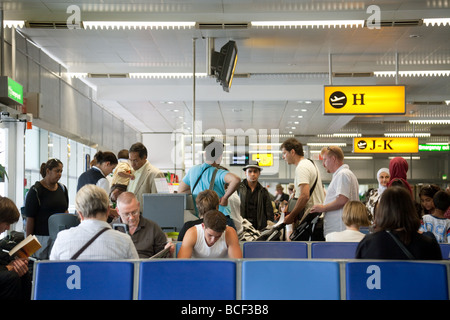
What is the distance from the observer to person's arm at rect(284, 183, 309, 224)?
6078 millimetres

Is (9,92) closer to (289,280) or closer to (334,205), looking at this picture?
(334,205)

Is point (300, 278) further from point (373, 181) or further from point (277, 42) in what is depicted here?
point (373, 181)

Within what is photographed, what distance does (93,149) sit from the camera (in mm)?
15500

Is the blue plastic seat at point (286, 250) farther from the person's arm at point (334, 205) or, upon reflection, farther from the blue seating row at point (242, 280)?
the blue seating row at point (242, 280)

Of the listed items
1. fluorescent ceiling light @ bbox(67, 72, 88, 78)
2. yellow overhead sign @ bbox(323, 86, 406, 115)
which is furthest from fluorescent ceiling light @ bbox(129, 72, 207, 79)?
yellow overhead sign @ bbox(323, 86, 406, 115)

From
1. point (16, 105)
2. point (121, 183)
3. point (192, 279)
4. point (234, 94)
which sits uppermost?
point (234, 94)

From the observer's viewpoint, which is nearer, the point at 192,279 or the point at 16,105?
the point at 192,279

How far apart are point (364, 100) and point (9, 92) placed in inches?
225

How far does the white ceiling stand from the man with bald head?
424 cm

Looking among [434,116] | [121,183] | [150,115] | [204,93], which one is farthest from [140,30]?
[434,116]

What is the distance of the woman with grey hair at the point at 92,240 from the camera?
3457mm

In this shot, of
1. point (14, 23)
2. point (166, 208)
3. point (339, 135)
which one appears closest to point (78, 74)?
point (14, 23)

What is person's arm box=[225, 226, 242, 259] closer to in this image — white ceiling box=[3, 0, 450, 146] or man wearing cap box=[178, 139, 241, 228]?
man wearing cap box=[178, 139, 241, 228]

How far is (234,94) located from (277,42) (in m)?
4.10
